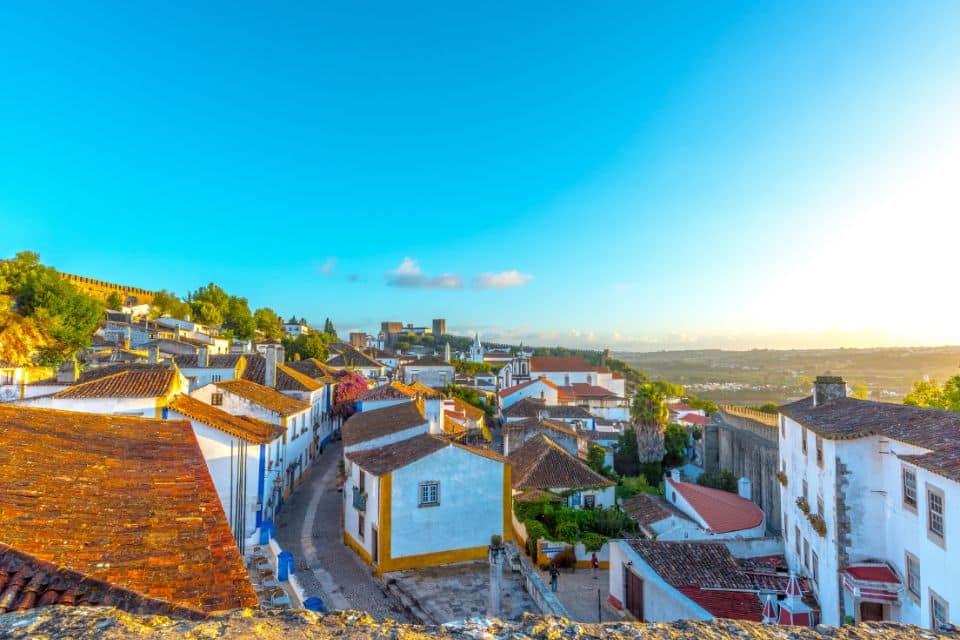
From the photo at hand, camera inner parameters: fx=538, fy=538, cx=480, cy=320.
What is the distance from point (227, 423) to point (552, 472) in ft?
49.0

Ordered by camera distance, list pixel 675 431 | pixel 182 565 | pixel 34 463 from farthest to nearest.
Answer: pixel 675 431 → pixel 34 463 → pixel 182 565

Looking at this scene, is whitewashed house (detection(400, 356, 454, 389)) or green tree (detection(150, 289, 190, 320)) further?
green tree (detection(150, 289, 190, 320))

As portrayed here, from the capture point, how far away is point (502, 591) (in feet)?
56.0

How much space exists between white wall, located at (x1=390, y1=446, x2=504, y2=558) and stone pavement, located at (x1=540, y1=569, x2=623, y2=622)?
10.1 feet

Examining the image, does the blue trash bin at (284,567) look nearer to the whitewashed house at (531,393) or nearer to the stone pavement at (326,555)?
the stone pavement at (326,555)

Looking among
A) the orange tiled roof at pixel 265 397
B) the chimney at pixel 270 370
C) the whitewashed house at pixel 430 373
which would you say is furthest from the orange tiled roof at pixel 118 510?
the whitewashed house at pixel 430 373

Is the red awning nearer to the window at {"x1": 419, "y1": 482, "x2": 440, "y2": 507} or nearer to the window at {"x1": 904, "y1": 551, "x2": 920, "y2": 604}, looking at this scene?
the window at {"x1": 904, "y1": 551, "x2": 920, "y2": 604}

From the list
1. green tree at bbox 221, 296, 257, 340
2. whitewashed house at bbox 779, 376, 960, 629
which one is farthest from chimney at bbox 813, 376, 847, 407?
green tree at bbox 221, 296, 257, 340

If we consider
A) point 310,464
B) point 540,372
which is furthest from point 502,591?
point 540,372

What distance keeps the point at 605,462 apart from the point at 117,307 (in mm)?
75513

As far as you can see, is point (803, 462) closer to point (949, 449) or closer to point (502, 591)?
point (949, 449)

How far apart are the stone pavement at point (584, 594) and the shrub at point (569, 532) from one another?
43.4 inches

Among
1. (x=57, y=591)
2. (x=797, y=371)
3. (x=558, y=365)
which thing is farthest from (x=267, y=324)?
(x=797, y=371)

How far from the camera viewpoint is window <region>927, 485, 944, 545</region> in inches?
462
